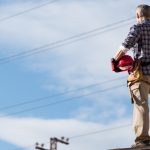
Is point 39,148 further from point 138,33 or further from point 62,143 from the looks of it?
point 138,33

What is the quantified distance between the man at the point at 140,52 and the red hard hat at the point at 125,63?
0.20 feet

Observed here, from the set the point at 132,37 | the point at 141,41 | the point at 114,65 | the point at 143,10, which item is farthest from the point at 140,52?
the point at 143,10

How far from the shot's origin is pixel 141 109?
9273 millimetres

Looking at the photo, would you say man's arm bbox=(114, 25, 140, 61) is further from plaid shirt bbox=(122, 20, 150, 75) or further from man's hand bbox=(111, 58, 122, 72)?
man's hand bbox=(111, 58, 122, 72)

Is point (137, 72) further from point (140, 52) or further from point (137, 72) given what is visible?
point (140, 52)

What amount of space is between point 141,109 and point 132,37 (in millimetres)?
1134

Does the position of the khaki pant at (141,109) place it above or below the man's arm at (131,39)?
below

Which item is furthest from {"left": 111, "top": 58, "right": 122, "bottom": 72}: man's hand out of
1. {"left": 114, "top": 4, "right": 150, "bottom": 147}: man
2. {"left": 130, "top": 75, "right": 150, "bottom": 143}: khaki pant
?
{"left": 130, "top": 75, "right": 150, "bottom": 143}: khaki pant

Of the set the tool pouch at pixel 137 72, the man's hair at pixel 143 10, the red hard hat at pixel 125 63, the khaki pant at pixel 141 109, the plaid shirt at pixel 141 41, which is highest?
the man's hair at pixel 143 10

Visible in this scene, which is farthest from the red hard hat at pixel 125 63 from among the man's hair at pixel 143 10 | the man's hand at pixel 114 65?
the man's hair at pixel 143 10

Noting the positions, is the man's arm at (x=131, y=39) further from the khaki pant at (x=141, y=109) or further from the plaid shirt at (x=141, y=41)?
the khaki pant at (x=141, y=109)

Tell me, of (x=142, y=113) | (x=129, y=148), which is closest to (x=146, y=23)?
(x=142, y=113)

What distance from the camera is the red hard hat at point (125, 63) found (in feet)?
30.7

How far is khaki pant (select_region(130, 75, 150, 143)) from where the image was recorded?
9.11 metres
